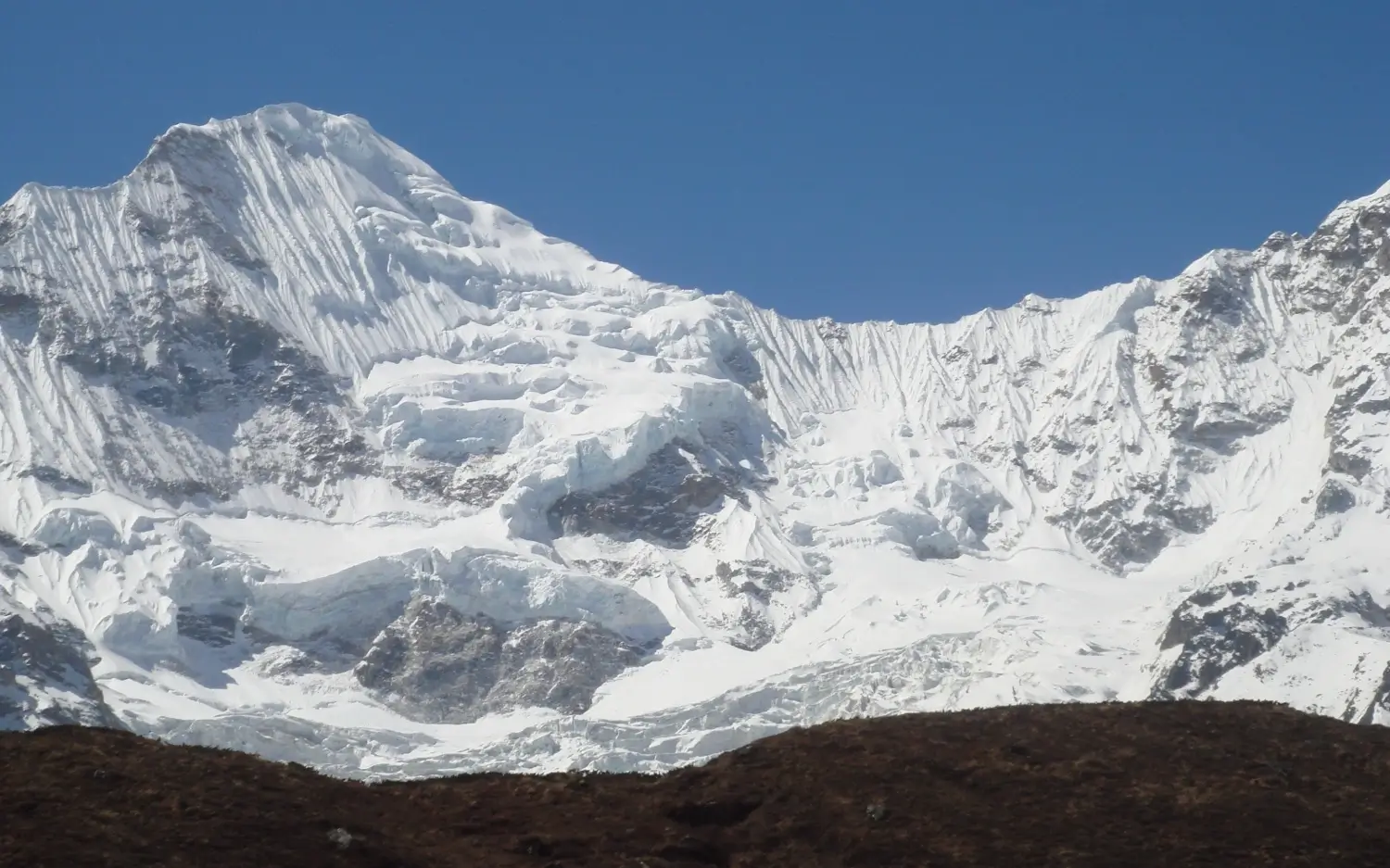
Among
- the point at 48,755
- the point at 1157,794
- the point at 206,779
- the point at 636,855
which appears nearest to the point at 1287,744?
the point at 1157,794

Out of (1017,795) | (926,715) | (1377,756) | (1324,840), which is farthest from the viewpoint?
(926,715)

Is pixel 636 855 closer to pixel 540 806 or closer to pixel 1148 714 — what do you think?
pixel 540 806

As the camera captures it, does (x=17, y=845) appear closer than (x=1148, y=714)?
Yes

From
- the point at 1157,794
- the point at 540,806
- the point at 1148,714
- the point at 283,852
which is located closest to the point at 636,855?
the point at 540,806

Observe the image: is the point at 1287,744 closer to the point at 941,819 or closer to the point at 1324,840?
the point at 1324,840

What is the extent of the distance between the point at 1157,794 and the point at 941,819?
5.19m

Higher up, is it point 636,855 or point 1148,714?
point 1148,714

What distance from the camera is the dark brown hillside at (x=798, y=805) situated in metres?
41.8

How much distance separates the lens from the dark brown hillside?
41781 mm

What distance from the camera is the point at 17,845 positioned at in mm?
38969

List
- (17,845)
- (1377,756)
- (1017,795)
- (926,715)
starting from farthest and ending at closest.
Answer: (926,715), (1377,756), (1017,795), (17,845)

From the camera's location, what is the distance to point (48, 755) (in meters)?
44.9

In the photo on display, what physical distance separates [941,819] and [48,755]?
19702mm

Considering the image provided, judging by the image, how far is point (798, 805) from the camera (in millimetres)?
45875
